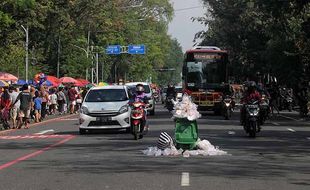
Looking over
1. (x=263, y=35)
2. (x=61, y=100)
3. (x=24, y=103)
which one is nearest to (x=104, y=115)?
(x=24, y=103)

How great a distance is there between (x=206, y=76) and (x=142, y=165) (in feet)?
79.0

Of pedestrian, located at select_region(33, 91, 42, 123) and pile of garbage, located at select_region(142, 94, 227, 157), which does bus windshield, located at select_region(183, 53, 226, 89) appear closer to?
pedestrian, located at select_region(33, 91, 42, 123)

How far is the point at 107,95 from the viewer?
24000mm

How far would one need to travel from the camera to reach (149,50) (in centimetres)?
10425

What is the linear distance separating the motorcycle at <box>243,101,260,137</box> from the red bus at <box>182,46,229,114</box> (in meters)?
15.7

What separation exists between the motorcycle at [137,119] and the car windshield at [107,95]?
3316 millimetres

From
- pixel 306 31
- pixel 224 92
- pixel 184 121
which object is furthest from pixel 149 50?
pixel 184 121

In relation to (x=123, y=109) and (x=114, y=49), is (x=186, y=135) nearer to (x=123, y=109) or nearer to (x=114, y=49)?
(x=123, y=109)

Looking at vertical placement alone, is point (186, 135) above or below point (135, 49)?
below

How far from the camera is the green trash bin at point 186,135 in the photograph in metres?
15.8

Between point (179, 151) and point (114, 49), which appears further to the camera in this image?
point (114, 49)

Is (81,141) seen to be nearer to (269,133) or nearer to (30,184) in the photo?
(269,133)

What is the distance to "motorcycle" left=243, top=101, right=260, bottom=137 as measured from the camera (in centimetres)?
2078

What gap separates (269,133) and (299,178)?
11574 mm
